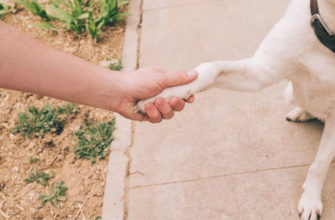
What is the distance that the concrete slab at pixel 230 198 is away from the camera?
8.76 ft

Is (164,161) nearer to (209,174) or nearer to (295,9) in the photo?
(209,174)

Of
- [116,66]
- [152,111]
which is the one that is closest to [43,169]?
[116,66]

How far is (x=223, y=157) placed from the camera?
117 inches

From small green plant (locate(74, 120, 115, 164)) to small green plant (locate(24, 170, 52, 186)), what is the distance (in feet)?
0.97

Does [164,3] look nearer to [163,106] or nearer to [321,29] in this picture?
[163,106]

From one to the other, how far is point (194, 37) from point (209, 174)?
168 cm

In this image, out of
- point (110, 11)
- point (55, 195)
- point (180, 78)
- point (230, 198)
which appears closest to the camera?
point (180, 78)

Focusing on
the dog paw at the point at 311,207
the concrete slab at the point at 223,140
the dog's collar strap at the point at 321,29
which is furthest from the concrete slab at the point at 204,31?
the dog's collar strap at the point at 321,29

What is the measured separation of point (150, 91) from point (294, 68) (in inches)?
32.1

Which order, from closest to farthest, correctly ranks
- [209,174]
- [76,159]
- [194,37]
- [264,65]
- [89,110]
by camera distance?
[264,65], [209,174], [76,159], [89,110], [194,37]

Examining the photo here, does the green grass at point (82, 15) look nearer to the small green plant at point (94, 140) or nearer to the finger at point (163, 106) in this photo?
the small green plant at point (94, 140)

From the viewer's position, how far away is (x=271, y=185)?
9.12ft

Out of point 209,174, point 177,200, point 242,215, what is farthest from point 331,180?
point 177,200

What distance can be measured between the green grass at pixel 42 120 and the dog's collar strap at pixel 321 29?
231 centimetres
